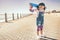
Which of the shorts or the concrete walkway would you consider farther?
the concrete walkway

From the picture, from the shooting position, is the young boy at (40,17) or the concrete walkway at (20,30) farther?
the concrete walkway at (20,30)

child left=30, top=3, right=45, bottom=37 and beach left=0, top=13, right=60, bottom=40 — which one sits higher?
child left=30, top=3, right=45, bottom=37

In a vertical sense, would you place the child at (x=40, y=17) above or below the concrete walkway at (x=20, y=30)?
above

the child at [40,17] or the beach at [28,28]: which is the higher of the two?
the child at [40,17]

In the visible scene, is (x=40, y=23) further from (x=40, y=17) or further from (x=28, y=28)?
(x=28, y=28)

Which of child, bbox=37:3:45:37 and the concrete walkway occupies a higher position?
child, bbox=37:3:45:37

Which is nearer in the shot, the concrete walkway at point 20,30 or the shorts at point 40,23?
the shorts at point 40,23

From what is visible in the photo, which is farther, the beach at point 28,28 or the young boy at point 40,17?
the beach at point 28,28

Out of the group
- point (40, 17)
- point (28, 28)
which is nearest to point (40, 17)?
point (40, 17)

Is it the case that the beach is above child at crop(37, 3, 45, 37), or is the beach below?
below

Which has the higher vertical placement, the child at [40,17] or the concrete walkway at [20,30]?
the child at [40,17]

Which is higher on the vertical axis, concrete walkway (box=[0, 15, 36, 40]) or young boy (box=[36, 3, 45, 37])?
young boy (box=[36, 3, 45, 37])

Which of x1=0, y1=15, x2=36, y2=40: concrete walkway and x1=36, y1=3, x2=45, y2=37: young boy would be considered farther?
x1=0, y1=15, x2=36, y2=40: concrete walkway

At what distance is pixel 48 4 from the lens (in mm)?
2578
